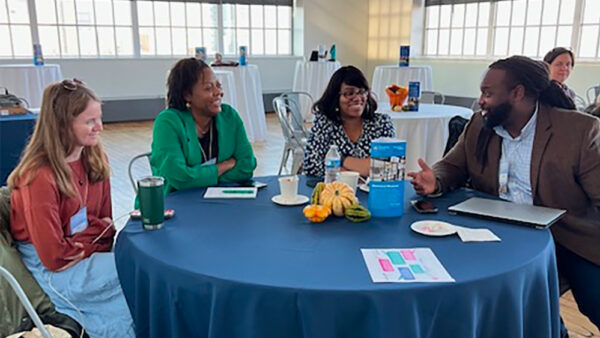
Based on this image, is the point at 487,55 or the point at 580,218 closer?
the point at 580,218

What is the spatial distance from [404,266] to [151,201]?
2.51ft

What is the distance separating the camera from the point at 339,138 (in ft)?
8.09

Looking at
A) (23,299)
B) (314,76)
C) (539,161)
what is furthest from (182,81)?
(314,76)

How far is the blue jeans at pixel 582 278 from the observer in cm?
174

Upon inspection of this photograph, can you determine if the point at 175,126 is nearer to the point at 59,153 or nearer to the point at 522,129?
the point at 59,153

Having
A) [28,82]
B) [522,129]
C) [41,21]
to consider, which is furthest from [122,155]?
[522,129]

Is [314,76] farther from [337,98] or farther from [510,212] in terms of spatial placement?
[510,212]

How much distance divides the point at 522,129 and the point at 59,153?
1703 mm

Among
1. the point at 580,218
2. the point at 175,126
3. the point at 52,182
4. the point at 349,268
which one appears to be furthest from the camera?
the point at 175,126

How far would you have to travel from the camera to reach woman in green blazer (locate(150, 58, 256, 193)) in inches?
82.8

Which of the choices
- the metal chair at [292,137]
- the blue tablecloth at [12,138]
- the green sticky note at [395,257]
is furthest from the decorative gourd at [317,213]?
the blue tablecloth at [12,138]

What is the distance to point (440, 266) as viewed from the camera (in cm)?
122

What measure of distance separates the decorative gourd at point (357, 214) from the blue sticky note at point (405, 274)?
0.35 m

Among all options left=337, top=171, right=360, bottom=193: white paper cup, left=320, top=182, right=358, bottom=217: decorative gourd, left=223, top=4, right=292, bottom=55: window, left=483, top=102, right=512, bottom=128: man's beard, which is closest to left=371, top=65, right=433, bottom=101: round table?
left=223, top=4, right=292, bottom=55: window
